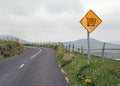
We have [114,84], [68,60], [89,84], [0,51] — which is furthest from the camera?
[0,51]

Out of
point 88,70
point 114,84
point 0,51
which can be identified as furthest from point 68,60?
point 0,51

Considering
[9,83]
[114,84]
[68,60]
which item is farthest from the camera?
[68,60]

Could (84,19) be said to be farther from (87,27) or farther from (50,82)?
(50,82)

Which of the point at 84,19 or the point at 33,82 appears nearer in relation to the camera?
the point at 33,82

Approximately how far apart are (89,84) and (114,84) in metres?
1.59

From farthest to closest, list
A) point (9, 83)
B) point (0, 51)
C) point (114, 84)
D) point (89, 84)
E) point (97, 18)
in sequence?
1. point (0, 51)
2. point (97, 18)
3. point (9, 83)
4. point (89, 84)
5. point (114, 84)

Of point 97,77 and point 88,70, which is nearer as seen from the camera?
point 97,77

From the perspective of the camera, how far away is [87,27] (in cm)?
1902

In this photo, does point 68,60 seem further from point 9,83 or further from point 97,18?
point 9,83

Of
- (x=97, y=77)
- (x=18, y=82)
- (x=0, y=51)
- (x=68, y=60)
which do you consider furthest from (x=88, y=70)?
(x=0, y=51)

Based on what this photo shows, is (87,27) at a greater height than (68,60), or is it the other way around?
(87,27)

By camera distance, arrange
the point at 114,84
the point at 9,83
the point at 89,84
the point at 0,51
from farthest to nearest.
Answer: the point at 0,51
the point at 9,83
the point at 89,84
the point at 114,84

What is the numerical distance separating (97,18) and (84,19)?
0.83m

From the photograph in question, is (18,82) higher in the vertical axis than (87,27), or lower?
lower
